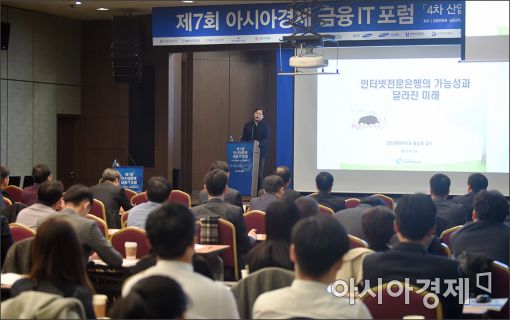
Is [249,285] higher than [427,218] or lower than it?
lower

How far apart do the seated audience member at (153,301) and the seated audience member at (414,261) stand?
4.99ft

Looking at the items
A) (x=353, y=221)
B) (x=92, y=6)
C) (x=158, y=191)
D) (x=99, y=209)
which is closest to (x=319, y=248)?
(x=353, y=221)

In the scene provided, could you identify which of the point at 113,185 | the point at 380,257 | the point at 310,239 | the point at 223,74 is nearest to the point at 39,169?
the point at 113,185

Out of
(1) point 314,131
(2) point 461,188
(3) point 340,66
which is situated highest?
(3) point 340,66

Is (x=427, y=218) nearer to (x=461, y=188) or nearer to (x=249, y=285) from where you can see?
(x=249, y=285)

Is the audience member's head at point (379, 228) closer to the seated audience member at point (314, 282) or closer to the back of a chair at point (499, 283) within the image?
the back of a chair at point (499, 283)

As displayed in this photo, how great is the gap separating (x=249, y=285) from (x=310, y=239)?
2.83 ft

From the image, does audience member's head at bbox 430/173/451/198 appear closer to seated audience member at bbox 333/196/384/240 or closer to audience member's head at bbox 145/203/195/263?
seated audience member at bbox 333/196/384/240

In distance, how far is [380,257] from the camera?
323cm

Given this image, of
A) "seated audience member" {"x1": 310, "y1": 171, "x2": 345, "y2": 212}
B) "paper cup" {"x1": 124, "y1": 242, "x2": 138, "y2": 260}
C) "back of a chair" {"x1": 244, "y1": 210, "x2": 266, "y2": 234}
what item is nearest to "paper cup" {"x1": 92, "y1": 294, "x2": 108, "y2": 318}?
"paper cup" {"x1": 124, "y1": 242, "x2": 138, "y2": 260}

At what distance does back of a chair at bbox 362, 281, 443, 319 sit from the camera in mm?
2824

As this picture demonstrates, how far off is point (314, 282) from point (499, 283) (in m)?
1.68

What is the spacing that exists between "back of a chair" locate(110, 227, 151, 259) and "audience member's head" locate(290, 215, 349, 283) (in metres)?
2.45

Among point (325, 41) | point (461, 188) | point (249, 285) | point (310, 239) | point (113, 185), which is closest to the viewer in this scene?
point (310, 239)
